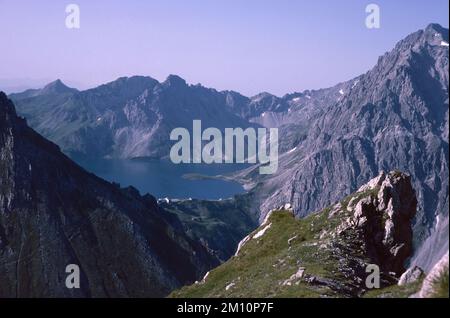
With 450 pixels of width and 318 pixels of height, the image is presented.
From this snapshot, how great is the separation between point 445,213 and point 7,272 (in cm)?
14247

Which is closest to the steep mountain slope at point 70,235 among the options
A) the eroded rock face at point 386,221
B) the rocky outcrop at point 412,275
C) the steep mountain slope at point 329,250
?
the steep mountain slope at point 329,250

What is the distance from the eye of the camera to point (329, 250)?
42.4 m

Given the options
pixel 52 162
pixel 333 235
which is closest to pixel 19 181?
pixel 52 162

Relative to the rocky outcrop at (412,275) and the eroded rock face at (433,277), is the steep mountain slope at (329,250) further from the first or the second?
the eroded rock face at (433,277)

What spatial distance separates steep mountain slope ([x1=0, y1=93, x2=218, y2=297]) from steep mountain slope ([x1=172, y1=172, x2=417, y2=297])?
102m

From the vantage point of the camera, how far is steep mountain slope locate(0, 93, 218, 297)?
149 meters

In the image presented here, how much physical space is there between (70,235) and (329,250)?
5300 inches

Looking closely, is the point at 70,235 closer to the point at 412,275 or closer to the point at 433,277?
the point at 412,275

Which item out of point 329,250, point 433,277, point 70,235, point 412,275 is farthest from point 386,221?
point 70,235

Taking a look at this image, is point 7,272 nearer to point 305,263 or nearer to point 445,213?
point 305,263

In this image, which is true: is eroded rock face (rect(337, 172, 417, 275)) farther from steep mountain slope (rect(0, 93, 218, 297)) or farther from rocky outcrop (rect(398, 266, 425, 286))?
steep mountain slope (rect(0, 93, 218, 297))

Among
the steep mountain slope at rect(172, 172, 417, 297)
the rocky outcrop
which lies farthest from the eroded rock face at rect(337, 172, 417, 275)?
the rocky outcrop
